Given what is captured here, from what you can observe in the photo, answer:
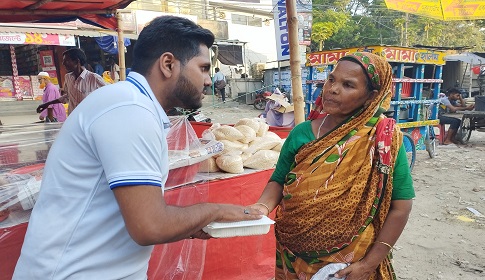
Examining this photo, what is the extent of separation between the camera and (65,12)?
4.28 meters

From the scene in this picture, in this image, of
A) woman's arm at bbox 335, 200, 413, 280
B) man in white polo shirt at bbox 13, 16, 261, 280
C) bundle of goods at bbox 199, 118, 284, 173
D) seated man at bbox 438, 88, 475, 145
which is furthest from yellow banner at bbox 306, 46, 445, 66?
man in white polo shirt at bbox 13, 16, 261, 280

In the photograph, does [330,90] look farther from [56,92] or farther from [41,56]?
[41,56]

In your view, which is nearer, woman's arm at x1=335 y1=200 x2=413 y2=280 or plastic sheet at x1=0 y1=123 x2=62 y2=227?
woman's arm at x1=335 y1=200 x2=413 y2=280

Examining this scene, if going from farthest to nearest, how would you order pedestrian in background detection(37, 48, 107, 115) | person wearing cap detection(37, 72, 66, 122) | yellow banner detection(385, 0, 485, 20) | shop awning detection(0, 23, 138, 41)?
1. shop awning detection(0, 23, 138, 41)
2. yellow banner detection(385, 0, 485, 20)
3. person wearing cap detection(37, 72, 66, 122)
4. pedestrian in background detection(37, 48, 107, 115)

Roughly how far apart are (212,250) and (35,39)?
44.1 feet

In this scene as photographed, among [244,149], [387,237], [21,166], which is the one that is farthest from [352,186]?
[21,166]

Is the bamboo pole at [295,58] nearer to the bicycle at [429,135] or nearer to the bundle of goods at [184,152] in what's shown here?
the bundle of goods at [184,152]

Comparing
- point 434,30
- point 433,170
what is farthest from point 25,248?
point 434,30

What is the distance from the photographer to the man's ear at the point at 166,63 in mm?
1048

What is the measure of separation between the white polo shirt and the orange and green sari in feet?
2.11

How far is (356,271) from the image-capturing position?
54.5 inches

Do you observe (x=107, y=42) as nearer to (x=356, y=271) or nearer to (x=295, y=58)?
(x=295, y=58)

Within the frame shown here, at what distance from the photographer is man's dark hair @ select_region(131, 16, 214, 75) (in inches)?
41.6

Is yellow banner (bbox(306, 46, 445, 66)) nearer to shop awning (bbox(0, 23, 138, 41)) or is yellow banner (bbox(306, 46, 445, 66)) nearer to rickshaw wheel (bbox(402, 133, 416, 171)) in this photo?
rickshaw wheel (bbox(402, 133, 416, 171))
